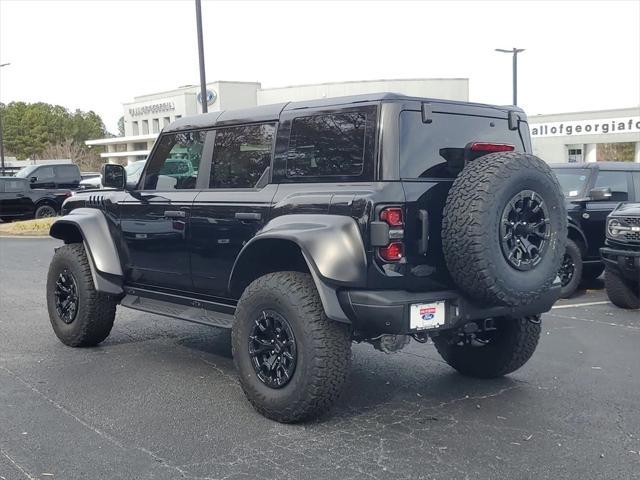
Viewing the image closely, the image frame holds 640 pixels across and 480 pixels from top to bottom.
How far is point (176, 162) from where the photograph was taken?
599cm

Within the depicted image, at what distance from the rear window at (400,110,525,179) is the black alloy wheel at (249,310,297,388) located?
122cm

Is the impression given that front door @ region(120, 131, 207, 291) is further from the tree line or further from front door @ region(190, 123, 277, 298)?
the tree line

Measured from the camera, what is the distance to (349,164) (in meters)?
4.62

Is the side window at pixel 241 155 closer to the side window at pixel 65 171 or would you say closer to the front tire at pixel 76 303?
the front tire at pixel 76 303

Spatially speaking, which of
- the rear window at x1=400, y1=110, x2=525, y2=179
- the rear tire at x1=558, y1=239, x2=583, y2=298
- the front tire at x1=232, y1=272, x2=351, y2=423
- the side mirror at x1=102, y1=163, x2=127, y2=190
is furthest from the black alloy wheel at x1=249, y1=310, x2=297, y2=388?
the rear tire at x1=558, y1=239, x2=583, y2=298

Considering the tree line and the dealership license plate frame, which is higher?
the tree line

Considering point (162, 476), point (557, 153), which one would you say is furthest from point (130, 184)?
point (557, 153)

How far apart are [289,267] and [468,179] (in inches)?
53.8

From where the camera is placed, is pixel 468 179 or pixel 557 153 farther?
pixel 557 153

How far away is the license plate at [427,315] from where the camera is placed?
430 centimetres

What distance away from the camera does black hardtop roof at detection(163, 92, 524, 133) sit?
4617 mm

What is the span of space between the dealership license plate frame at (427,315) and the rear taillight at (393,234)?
0.31 m

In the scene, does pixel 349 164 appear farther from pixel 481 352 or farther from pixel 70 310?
pixel 70 310

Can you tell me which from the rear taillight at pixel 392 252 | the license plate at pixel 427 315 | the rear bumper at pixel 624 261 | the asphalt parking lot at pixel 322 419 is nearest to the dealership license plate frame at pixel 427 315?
the license plate at pixel 427 315
